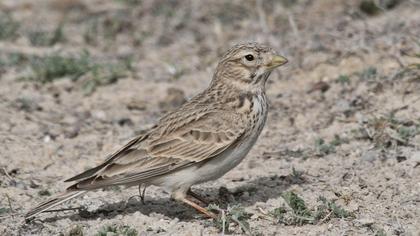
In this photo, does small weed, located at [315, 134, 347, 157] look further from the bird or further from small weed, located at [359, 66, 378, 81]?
small weed, located at [359, 66, 378, 81]

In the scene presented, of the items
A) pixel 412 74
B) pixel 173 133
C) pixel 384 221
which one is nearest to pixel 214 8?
pixel 412 74

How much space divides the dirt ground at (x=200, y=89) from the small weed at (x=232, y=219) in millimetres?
75

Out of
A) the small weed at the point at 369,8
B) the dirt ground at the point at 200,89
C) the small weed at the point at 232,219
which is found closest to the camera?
the small weed at the point at 232,219

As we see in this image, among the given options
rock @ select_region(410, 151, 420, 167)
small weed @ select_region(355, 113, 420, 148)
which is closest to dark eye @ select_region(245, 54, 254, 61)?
small weed @ select_region(355, 113, 420, 148)

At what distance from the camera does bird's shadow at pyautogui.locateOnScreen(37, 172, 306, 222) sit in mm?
6480

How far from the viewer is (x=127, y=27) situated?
12.0 meters

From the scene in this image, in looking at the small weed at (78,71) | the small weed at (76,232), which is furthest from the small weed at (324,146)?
the small weed at (78,71)

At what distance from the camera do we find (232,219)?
5891 millimetres

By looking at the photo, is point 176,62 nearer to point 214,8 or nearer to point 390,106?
point 214,8

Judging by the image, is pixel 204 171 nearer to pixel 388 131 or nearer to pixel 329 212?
pixel 329 212

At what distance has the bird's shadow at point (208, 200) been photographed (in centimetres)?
648

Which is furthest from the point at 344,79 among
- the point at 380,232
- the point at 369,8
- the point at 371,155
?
the point at 380,232

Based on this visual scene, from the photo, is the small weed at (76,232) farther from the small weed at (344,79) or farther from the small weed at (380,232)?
the small weed at (344,79)

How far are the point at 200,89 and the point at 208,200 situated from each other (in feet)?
10.1
